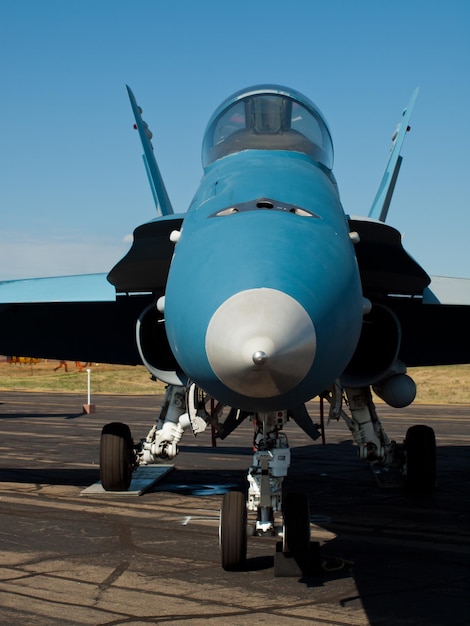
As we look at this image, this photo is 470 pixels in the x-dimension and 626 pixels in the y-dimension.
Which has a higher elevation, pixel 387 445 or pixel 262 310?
pixel 262 310

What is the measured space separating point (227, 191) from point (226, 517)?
8.38 ft

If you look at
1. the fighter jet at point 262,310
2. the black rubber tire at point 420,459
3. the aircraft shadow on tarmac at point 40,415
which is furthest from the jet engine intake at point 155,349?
the aircraft shadow on tarmac at point 40,415

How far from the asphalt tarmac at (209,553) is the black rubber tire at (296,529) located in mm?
238

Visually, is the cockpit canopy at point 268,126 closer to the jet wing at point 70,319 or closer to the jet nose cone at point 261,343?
the jet wing at point 70,319

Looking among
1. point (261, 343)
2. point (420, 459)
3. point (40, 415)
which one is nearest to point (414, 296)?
point (420, 459)

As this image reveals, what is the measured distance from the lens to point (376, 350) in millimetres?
7930

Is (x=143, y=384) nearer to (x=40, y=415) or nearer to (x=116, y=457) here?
(x=40, y=415)

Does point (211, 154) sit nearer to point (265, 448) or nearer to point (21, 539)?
point (265, 448)

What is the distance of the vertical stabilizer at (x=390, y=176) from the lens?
11047mm

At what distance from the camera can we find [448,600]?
18.5 ft

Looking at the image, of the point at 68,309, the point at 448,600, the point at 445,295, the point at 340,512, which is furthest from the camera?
the point at 68,309

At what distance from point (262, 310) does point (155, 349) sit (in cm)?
413

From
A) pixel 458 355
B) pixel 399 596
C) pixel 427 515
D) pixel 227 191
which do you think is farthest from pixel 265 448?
pixel 458 355

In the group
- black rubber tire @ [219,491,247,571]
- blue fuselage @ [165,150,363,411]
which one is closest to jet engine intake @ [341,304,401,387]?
black rubber tire @ [219,491,247,571]
